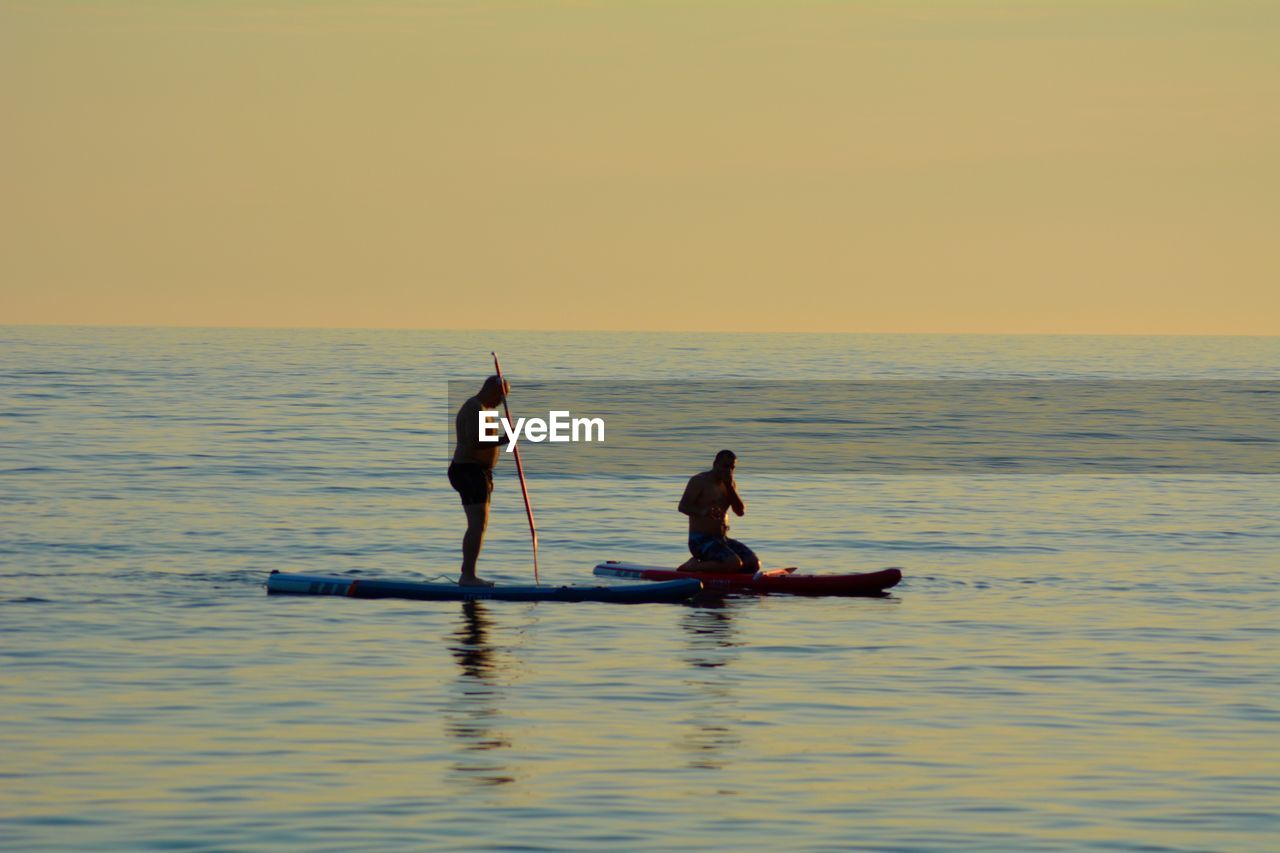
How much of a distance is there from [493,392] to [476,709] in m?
6.02

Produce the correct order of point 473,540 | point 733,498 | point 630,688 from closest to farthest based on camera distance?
1. point 630,688
2. point 473,540
3. point 733,498

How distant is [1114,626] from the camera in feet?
68.3

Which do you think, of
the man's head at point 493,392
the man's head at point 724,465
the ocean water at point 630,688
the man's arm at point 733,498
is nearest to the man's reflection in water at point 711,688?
the ocean water at point 630,688

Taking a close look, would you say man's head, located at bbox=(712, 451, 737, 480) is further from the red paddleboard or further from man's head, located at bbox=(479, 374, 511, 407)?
man's head, located at bbox=(479, 374, 511, 407)

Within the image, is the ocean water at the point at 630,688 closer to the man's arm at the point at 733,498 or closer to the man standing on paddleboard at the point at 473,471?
the man standing on paddleboard at the point at 473,471

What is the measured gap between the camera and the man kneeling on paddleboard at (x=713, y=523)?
23.2 metres

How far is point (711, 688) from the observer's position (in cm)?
1669

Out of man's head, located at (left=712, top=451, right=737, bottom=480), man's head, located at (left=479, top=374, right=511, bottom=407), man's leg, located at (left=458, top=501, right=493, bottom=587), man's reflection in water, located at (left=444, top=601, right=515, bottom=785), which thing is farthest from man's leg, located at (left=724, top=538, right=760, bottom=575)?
man's reflection in water, located at (left=444, top=601, right=515, bottom=785)

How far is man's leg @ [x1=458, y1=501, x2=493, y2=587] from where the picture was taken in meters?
22.0

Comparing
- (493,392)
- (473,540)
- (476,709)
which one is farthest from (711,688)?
(473,540)

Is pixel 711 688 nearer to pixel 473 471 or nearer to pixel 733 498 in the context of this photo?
pixel 473 471

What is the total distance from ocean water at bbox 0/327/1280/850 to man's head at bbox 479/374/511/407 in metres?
2.13

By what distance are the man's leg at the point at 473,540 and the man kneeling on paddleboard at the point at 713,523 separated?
91.5 inches

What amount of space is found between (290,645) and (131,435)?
1575 inches
